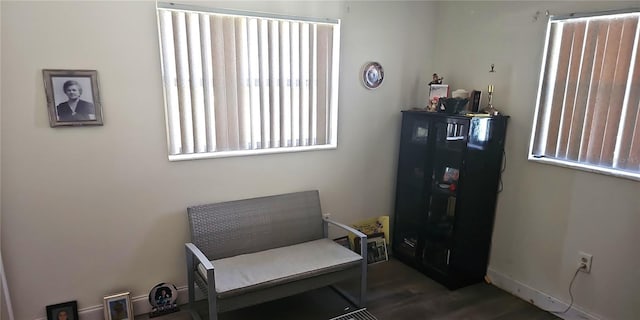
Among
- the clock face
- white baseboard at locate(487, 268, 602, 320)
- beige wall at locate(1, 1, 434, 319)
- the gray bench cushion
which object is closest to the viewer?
beige wall at locate(1, 1, 434, 319)

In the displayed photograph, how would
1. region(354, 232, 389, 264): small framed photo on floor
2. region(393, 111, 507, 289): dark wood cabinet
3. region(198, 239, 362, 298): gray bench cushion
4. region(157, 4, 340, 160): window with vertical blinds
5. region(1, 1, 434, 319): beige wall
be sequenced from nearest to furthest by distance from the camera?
region(1, 1, 434, 319): beige wall
region(198, 239, 362, 298): gray bench cushion
region(157, 4, 340, 160): window with vertical blinds
region(393, 111, 507, 289): dark wood cabinet
region(354, 232, 389, 264): small framed photo on floor

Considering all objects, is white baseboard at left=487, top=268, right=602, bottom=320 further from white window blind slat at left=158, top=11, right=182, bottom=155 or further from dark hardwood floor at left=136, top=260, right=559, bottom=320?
white window blind slat at left=158, top=11, right=182, bottom=155

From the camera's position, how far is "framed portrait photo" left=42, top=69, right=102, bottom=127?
6.40 feet

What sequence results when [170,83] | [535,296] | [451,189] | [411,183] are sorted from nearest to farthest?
[170,83], [535,296], [451,189], [411,183]

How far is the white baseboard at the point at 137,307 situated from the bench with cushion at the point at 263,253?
0.55 feet

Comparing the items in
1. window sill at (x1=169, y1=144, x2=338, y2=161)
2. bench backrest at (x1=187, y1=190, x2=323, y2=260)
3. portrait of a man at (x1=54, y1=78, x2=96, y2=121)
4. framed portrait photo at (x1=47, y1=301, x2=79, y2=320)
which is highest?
portrait of a man at (x1=54, y1=78, x2=96, y2=121)

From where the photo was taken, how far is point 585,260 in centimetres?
231

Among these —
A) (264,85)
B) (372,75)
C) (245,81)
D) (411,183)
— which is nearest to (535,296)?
(411,183)

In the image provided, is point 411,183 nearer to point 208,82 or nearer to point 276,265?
point 276,265

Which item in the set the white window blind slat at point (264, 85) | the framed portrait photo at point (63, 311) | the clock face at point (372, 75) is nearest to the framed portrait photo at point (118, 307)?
the framed portrait photo at point (63, 311)

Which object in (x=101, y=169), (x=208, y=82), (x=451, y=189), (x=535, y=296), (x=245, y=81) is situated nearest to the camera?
(x=101, y=169)

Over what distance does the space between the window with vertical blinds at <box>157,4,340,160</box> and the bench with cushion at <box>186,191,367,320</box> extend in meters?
0.41

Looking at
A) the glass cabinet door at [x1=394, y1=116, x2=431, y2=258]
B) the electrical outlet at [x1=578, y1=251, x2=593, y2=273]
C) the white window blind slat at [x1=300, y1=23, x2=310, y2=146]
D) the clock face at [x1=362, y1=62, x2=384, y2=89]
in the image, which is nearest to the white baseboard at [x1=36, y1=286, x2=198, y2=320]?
the white window blind slat at [x1=300, y1=23, x2=310, y2=146]

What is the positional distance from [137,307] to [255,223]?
3.05 feet
